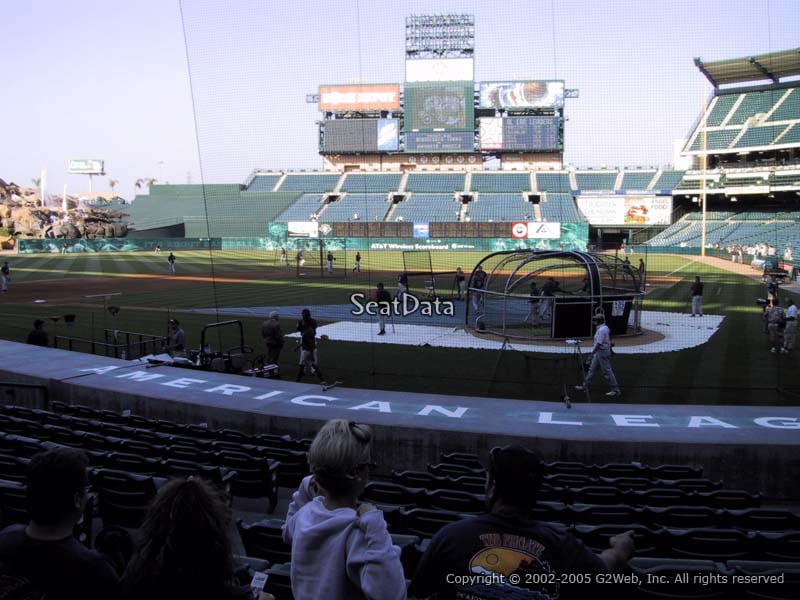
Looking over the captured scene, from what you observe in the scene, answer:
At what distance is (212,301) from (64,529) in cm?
2551

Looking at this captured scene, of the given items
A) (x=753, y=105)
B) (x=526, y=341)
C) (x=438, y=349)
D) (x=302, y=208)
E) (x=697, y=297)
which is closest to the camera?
(x=438, y=349)

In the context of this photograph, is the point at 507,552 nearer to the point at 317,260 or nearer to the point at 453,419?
the point at 453,419

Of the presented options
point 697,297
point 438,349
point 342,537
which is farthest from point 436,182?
point 342,537

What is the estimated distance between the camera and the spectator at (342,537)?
2.43m

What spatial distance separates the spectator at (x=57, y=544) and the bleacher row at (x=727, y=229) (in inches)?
2224

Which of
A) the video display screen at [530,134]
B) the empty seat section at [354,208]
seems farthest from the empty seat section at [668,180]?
the empty seat section at [354,208]

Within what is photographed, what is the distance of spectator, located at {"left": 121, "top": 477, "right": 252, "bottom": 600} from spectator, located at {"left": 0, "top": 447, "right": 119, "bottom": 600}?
1.11 feet

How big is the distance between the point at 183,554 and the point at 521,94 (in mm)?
79813

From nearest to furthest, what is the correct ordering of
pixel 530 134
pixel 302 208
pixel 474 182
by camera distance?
1. pixel 302 208
2. pixel 474 182
3. pixel 530 134

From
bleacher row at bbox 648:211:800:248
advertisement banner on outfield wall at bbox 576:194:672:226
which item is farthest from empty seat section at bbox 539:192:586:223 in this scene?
bleacher row at bbox 648:211:800:248

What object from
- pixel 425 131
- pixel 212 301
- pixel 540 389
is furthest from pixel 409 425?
pixel 425 131

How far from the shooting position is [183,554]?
82.8 inches

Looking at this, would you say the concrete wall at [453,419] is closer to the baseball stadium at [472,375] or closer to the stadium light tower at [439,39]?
the baseball stadium at [472,375]

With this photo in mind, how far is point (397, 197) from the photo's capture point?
73.0m
